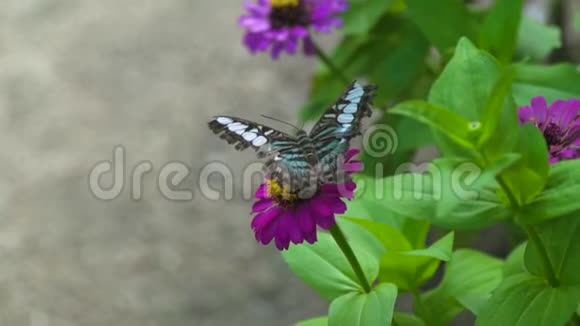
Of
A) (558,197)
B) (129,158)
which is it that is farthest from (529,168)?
(129,158)

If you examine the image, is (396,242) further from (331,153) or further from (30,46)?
(30,46)

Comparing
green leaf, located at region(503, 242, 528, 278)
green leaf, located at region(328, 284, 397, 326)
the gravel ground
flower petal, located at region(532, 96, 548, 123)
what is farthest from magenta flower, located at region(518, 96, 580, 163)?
the gravel ground

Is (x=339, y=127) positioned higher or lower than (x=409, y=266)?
higher

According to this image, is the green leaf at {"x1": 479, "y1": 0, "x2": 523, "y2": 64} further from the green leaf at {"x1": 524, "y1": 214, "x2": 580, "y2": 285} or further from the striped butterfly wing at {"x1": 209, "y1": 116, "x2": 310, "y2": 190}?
the striped butterfly wing at {"x1": 209, "y1": 116, "x2": 310, "y2": 190}

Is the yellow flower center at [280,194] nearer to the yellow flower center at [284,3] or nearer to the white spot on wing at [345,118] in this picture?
the white spot on wing at [345,118]

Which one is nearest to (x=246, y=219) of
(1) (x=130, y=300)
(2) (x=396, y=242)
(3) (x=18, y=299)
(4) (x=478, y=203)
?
(1) (x=130, y=300)

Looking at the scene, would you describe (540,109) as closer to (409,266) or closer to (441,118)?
(441,118)
